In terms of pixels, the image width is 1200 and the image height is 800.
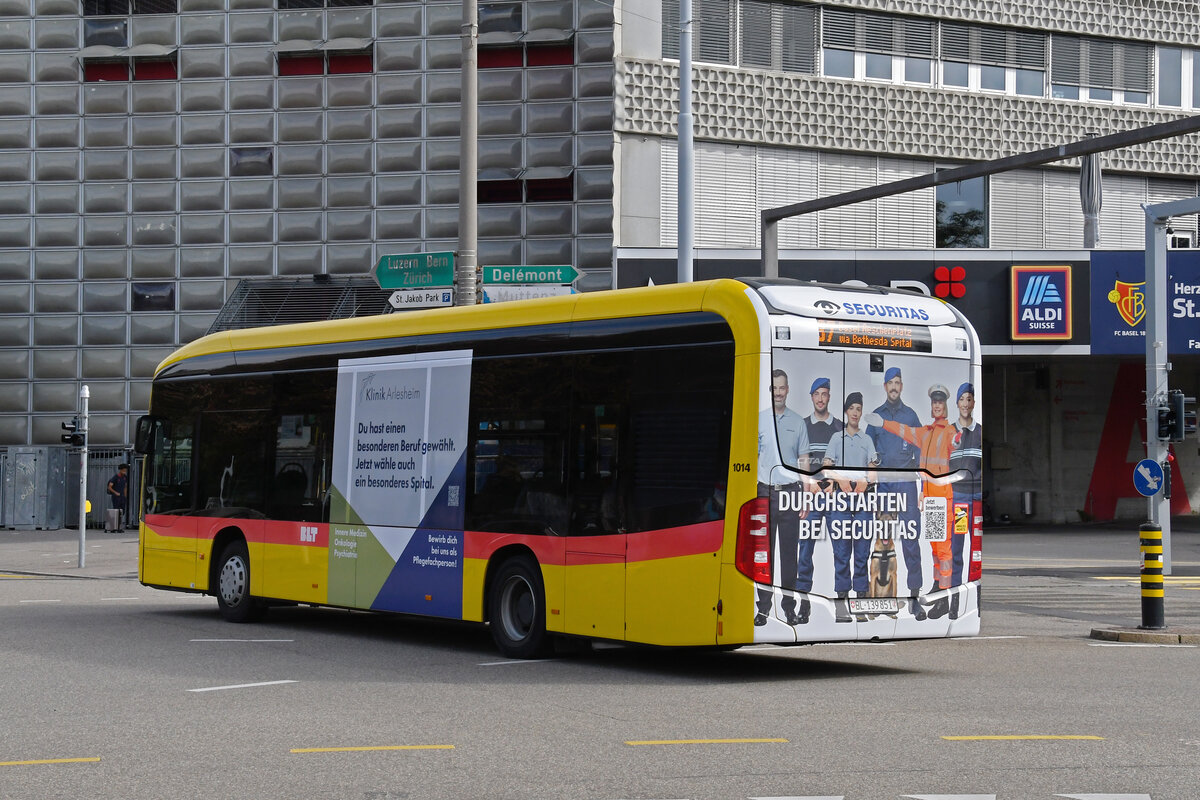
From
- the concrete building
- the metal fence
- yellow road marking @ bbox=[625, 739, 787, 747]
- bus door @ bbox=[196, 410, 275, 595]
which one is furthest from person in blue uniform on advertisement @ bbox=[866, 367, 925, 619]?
the metal fence

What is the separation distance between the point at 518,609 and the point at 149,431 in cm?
690

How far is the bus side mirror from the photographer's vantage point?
18.3 metres

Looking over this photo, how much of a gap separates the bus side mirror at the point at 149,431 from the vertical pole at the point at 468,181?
3.71m

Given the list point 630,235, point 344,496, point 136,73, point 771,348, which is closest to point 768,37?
point 630,235

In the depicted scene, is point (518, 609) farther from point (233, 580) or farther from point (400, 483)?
point (233, 580)

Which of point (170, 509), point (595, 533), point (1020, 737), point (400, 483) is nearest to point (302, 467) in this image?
point (400, 483)

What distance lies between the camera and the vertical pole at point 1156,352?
20553 mm

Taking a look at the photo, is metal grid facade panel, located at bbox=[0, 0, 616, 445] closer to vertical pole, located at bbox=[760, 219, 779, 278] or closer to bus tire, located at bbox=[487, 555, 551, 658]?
vertical pole, located at bbox=[760, 219, 779, 278]

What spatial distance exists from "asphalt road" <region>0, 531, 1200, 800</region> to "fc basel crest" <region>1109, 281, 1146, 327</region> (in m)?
18.1

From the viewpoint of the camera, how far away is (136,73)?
1510 inches

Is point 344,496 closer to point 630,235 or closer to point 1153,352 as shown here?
point 1153,352

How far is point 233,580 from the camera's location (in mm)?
17016

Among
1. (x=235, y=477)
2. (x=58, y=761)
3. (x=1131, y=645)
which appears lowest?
(x=1131, y=645)

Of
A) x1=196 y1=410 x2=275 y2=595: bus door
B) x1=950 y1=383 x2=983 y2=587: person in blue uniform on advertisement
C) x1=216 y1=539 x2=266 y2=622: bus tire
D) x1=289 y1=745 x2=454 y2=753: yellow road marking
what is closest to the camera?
x1=289 y1=745 x2=454 y2=753: yellow road marking
